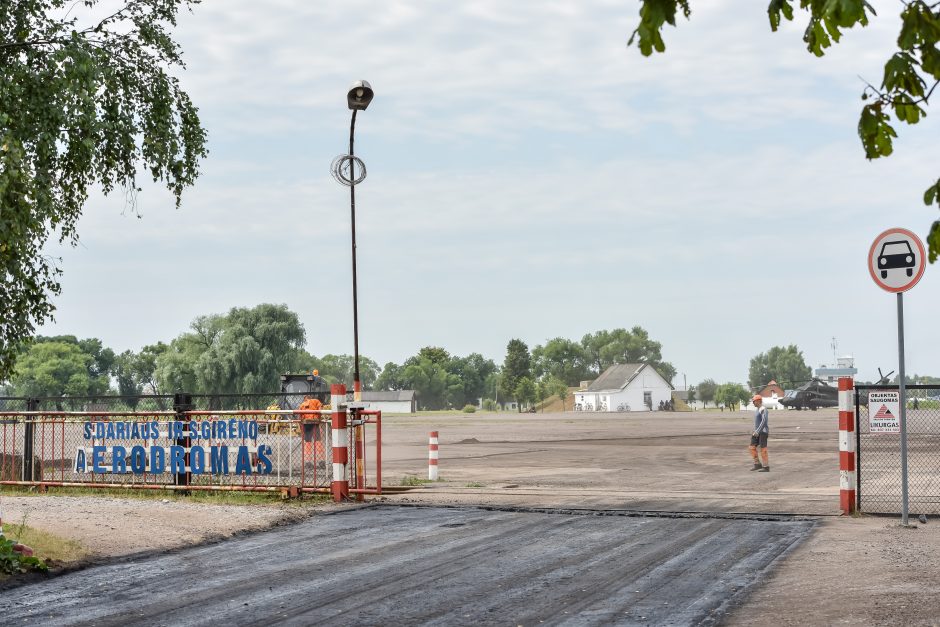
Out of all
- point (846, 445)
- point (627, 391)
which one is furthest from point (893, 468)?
point (627, 391)

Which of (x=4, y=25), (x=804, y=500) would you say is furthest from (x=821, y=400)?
(x=4, y=25)

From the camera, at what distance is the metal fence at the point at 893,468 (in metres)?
13.3

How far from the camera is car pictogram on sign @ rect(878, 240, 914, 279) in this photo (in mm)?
11734

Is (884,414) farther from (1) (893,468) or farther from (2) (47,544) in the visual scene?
(1) (893,468)

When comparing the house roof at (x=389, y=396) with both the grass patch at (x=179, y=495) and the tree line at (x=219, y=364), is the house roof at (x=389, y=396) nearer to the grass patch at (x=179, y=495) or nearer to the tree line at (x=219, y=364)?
the tree line at (x=219, y=364)

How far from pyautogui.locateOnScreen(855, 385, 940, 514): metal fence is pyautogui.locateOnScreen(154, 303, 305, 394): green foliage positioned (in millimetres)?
56794

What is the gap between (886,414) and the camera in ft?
41.8

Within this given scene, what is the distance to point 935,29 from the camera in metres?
3.89

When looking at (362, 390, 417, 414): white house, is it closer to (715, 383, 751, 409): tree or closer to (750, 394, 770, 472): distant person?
(715, 383, 751, 409): tree

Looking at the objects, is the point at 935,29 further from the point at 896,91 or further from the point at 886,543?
the point at 886,543

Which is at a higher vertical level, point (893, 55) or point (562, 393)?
point (893, 55)

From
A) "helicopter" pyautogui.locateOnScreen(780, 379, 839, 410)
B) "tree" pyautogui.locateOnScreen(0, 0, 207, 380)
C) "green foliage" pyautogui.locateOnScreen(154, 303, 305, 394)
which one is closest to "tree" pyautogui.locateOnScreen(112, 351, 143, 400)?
"green foliage" pyautogui.locateOnScreen(154, 303, 305, 394)

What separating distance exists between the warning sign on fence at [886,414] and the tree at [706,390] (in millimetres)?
172478

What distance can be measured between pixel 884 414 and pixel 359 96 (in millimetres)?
10813
